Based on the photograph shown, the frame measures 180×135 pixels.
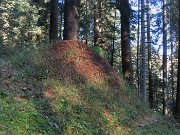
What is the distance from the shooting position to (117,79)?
11.3 m

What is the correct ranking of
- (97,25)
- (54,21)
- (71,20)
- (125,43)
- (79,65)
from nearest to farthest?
(79,65)
(71,20)
(125,43)
(54,21)
(97,25)

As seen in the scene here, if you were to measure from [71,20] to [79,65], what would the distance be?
215 centimetres

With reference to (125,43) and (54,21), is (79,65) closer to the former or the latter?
(125,43)

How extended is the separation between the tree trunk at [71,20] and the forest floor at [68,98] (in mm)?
726

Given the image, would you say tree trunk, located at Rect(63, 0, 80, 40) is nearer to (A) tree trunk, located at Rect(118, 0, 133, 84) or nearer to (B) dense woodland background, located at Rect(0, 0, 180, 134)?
(B) dense woodland background, located at Rect(0, 0, 180, 134)

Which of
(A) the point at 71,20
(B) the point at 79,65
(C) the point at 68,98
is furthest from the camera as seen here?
(A) the point at 71,20

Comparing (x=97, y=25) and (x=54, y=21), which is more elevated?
(x=97, y=25)

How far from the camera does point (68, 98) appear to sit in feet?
→ 26.6

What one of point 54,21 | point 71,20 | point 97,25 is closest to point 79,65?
point 71,20

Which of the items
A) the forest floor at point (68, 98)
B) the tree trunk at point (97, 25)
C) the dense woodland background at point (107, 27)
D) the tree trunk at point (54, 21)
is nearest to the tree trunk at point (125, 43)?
the dense woodland background at point (107, 27)

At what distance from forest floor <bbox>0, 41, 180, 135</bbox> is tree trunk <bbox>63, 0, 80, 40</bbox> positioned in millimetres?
726

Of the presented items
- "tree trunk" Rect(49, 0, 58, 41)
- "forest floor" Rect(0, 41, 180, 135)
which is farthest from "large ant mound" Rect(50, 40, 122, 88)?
"tree trunk" Rect(49, 0, 58, 41)

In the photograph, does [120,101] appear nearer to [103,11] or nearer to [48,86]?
[48,86]

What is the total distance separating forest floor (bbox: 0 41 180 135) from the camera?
6.72 metres
